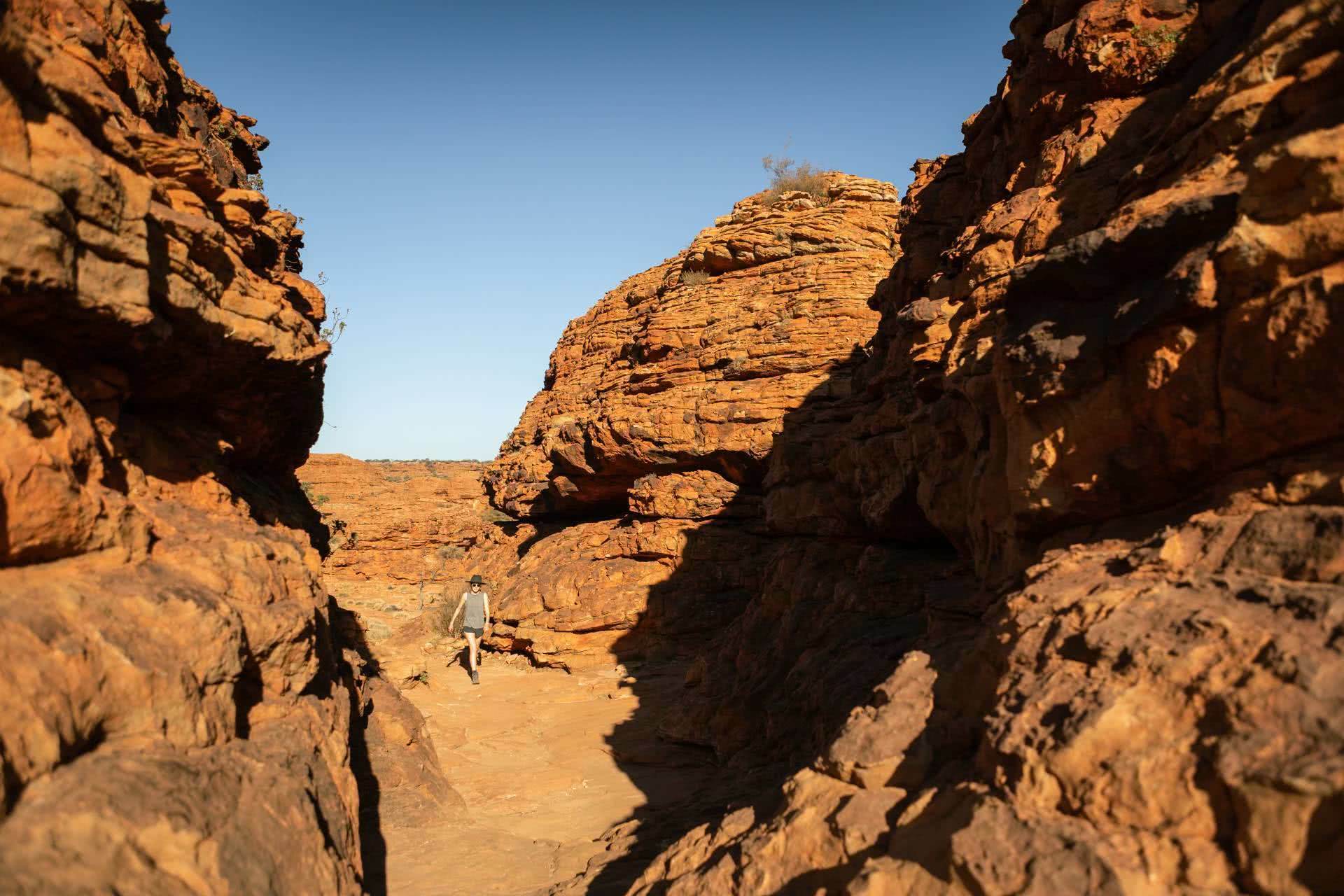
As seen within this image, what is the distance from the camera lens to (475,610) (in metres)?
14.2


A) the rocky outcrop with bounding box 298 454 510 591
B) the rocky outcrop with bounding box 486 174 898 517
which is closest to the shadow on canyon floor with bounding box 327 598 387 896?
the rocky outcrop with bounding box 486 174 898 517

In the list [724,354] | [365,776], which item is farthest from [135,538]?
[724,354]

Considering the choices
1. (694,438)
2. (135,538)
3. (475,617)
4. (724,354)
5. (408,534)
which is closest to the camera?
(135,538)

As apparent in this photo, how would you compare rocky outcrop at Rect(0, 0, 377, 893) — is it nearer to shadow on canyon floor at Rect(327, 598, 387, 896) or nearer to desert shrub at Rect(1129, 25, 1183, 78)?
shadow on canyon floor at Rect(327, 598, 387, 896)

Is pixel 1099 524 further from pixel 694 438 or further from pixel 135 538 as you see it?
pixel 694 438

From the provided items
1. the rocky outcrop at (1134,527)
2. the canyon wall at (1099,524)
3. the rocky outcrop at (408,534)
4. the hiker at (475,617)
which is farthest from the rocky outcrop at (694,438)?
the rocky outcrop at (1134,527)

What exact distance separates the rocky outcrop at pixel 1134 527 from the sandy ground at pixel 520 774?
6.66 feet

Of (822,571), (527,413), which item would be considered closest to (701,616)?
(822,571)

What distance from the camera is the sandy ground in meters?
6.23

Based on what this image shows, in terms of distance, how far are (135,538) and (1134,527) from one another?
5206 mm

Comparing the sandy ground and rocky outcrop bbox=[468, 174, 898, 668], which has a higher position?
rocky outcrop bbox=[468, 174, 898, 668]

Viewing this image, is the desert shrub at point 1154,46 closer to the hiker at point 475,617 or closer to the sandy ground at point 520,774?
the sandy ground at point 520,774

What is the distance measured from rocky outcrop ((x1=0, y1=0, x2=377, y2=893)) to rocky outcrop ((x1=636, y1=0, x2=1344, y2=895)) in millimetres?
2338

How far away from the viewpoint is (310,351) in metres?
6.37
